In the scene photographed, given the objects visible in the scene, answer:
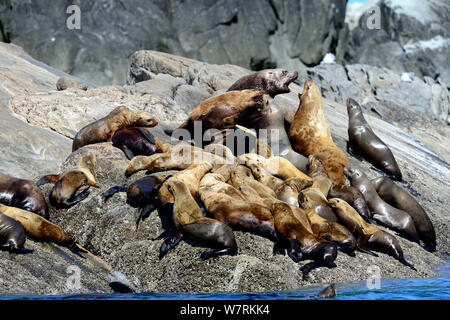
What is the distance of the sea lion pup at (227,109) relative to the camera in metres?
9.50

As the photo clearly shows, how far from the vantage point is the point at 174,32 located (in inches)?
1168

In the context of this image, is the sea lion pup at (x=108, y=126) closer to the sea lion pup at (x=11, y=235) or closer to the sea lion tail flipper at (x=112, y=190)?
the sea lion tail flipper at (x=112, y=190)

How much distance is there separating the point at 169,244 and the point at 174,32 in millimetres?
25040

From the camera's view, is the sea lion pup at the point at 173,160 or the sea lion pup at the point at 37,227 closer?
the sea lion pup at the point at 37,227

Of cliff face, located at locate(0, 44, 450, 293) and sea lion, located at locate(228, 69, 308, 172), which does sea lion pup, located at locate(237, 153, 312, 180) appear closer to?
sea lion, located at locate(228, 69, 308, 172)

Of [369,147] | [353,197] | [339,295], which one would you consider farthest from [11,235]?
[369,147]

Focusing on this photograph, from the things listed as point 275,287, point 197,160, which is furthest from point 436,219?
point 275,287

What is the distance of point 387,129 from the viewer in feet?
44.6

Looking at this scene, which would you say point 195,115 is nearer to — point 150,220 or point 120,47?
point 150,220

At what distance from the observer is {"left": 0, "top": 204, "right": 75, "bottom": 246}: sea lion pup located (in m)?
6.09

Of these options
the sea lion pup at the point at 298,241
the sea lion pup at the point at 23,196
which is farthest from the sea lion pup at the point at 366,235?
the sea lion pup at the point at 23,196

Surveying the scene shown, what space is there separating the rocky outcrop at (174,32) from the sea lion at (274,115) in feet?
56.6
